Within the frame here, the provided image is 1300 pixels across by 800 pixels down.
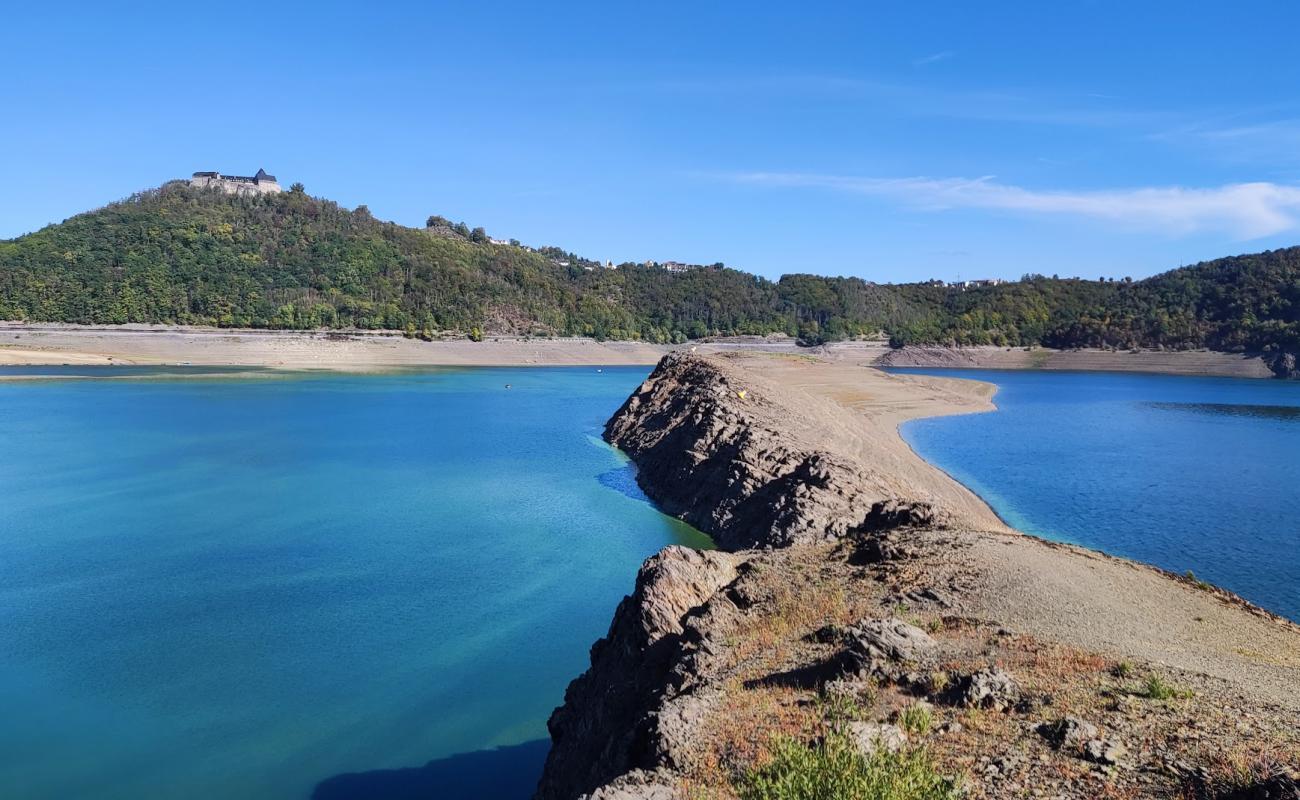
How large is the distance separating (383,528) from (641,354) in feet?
393

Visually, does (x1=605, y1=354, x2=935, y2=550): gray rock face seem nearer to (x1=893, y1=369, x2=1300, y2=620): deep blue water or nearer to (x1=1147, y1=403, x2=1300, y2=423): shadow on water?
(x1=893, y1=369, x2=1300, y2=620): deep blue water

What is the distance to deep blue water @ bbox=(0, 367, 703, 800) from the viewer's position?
1455 cm

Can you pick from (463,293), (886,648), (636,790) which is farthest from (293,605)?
(463,293)

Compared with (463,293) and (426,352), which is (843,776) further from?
(463,293)

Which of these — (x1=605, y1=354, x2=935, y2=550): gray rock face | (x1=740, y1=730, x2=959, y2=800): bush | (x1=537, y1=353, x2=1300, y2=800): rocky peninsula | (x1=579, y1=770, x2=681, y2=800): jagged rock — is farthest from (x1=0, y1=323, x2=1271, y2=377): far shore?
(x1=740, y1=730, x2=959, y2=800): bush

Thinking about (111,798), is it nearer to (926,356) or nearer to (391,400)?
(391,400)

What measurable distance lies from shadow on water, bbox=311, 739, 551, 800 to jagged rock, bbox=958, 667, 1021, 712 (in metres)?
7.38

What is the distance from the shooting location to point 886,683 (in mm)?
10641

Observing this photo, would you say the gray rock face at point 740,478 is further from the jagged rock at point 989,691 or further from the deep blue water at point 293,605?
the jagged rock at point 989,691

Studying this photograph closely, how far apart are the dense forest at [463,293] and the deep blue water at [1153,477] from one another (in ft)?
236

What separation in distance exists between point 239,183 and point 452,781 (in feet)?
631

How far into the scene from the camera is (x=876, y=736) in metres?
8.90

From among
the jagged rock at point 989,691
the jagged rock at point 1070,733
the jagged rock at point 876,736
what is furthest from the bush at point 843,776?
the jagged rock at point 989,691

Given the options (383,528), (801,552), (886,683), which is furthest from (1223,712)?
(383,528)
